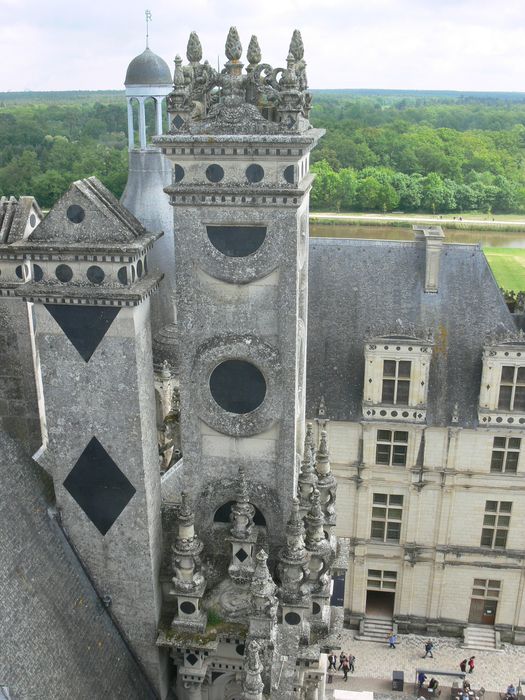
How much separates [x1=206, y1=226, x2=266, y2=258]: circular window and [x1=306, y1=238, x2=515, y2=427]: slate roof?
16.4m

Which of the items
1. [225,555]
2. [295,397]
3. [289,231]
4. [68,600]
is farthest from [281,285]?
[68,600]

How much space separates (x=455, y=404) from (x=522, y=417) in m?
2.65

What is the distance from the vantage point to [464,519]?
3128 cm

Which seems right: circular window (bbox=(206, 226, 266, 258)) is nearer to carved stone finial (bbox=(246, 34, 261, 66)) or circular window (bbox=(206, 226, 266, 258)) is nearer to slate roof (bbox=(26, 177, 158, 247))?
slate roof (bbox=(26, 177, 158, 247))

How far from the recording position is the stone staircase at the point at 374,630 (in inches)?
1289

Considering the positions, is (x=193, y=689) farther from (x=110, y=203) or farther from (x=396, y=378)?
(x=396, y=378)

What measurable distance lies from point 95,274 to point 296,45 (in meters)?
5.82

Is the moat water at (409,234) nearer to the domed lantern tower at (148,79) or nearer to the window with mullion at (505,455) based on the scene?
the window with mullion at (505,455)

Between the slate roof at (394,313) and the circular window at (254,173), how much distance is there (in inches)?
662

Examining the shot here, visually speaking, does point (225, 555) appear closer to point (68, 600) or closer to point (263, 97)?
point (68, 600)

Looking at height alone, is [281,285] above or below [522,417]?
above

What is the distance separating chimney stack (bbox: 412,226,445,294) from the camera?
1211 inches

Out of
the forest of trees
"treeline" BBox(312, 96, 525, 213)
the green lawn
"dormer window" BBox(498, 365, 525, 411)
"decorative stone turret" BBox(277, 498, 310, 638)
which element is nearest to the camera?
"decorative stone turret" BBox(277, 498, 310, 638)

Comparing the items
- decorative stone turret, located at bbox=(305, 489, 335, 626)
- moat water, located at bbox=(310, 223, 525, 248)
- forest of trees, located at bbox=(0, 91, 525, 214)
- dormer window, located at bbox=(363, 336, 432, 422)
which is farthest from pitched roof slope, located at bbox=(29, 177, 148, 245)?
moat water, located at bbox=(310, 223, 525, 248)
